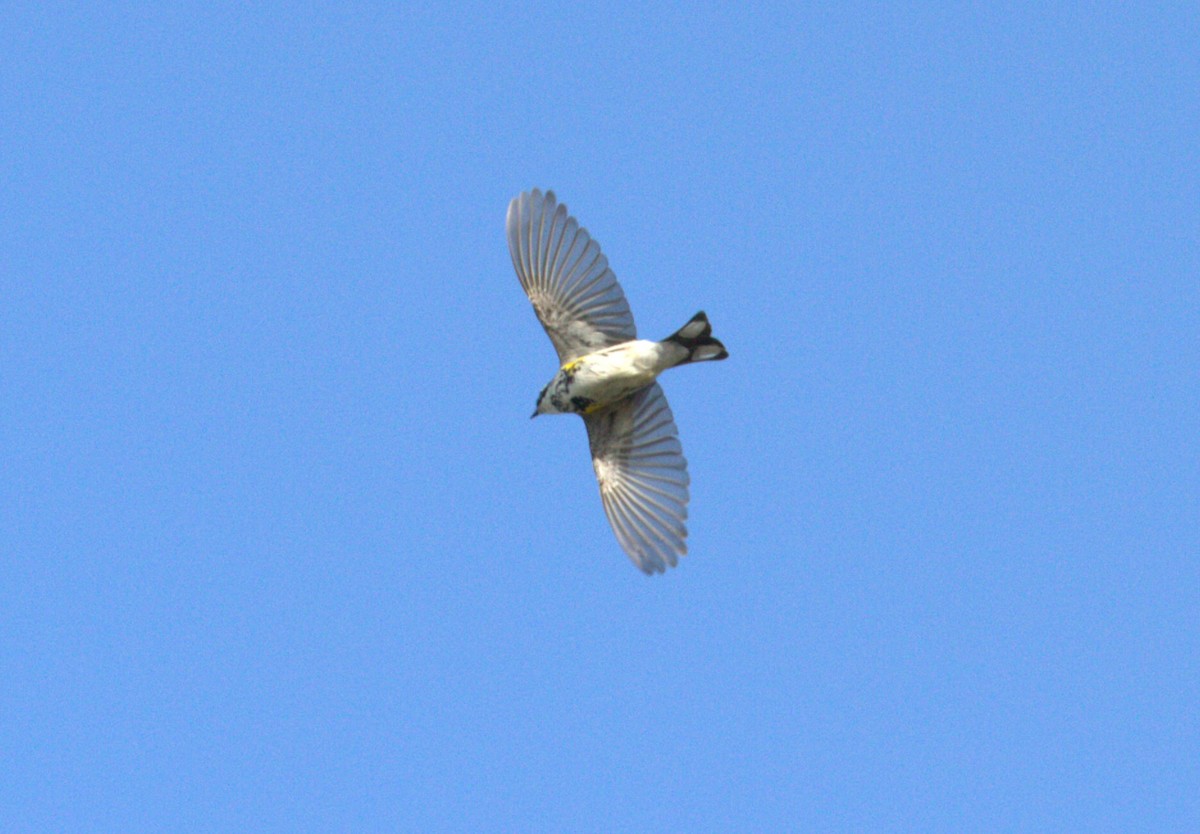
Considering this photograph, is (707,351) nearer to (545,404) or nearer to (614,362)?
(614,362)

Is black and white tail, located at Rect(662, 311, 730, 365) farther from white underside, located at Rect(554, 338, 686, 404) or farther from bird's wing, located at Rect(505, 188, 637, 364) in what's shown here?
bird's wing, located at Rect(505, 188, 637, 364)

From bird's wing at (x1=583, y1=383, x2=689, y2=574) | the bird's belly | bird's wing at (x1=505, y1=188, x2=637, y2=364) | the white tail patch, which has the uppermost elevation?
bird's wing at (x1=505, y1=188, x2=637, y2=364)

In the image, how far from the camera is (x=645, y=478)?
35.5 feet

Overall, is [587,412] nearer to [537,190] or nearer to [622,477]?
[622,477]

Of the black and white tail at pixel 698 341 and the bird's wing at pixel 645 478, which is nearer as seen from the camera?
the black and white tail at pixel 698 341

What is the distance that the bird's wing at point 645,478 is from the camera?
1061cm

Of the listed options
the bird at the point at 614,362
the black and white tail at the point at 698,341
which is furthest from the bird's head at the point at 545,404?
the black and white tail at the point at 698,341

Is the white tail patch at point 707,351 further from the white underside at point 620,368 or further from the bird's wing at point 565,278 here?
the bird's wing at point 565,278

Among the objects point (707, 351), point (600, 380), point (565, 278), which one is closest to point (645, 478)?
point (600, 380)

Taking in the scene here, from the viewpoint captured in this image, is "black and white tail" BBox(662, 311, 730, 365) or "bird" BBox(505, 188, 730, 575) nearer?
"black and white tail" BBox(662, 311, 730, 365)

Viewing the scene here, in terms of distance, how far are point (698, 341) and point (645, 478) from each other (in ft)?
3.54

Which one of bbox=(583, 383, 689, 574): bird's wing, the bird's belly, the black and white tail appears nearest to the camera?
the black and white tail

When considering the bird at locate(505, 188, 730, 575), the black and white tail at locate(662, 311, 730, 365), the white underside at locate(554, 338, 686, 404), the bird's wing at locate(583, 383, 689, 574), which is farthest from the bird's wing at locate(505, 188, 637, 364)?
the bird's wing at locate(583, 383, 689, 574)

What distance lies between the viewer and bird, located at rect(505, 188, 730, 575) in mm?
10461
